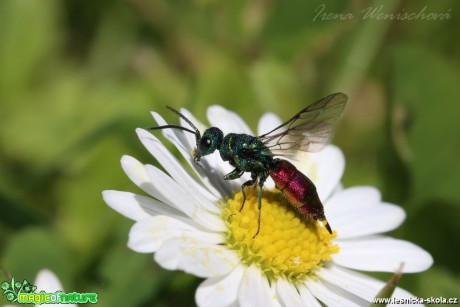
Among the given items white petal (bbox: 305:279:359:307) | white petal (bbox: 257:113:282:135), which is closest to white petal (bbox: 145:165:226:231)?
white petal (bbox: 305:279:359:307)

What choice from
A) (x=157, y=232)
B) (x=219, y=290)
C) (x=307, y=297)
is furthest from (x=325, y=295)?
(x=157, y=232)

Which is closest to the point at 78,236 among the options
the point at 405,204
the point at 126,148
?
the point at 126,148

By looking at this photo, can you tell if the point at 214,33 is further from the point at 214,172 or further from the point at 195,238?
the point at 195,238

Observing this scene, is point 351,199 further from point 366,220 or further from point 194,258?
point 194,258

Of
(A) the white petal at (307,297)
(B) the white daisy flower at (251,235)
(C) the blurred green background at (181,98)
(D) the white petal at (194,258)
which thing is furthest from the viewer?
(C) the blurred green background at (181,98)

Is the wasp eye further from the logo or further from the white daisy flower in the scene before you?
the logo

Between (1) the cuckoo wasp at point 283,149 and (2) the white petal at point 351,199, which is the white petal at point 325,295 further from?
(2) the white petal at point 351,199

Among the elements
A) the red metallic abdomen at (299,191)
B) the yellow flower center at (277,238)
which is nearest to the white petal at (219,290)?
the yellow flower center at (277,238)
